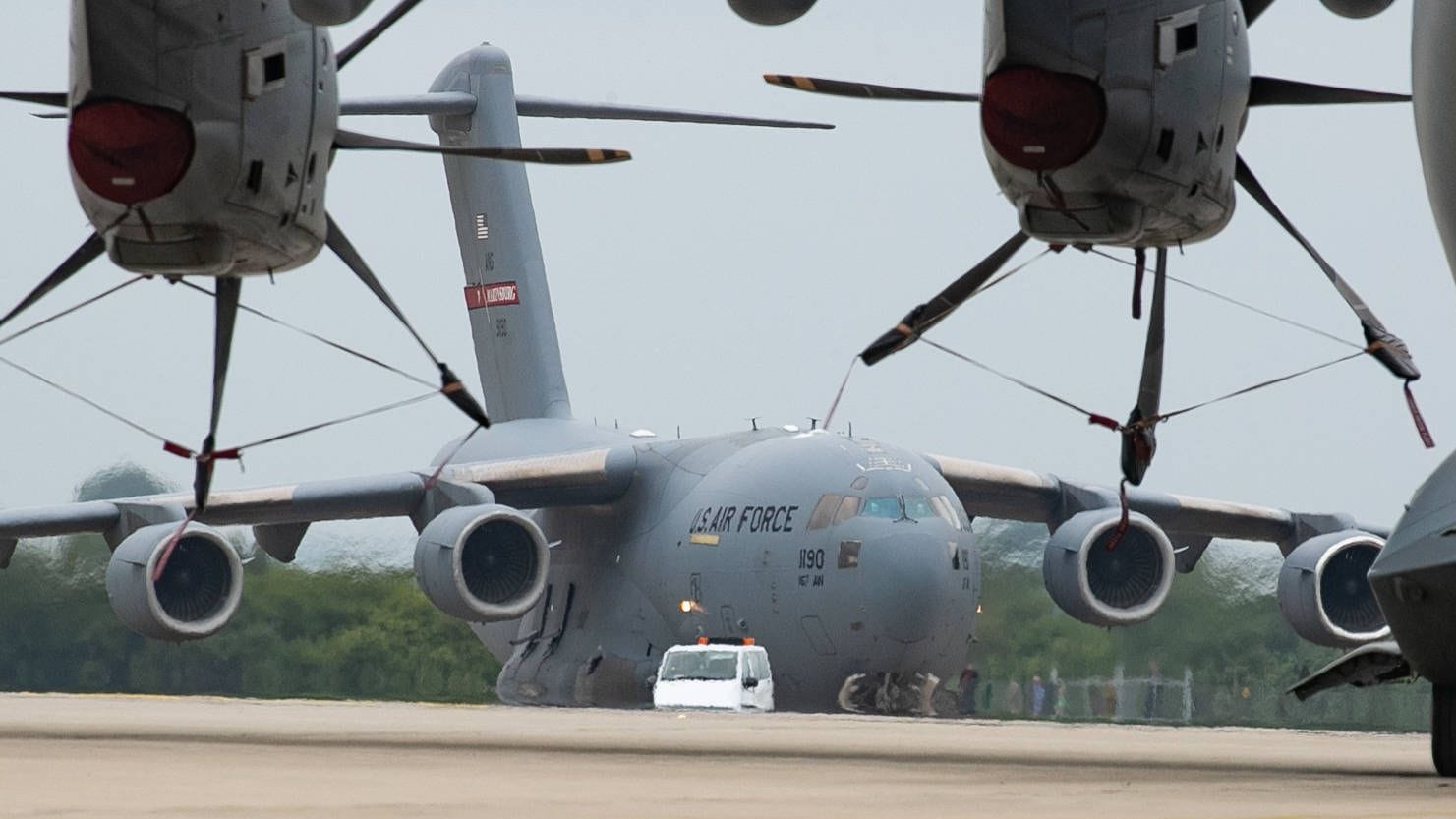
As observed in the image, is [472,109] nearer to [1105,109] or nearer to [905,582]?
[905,582]

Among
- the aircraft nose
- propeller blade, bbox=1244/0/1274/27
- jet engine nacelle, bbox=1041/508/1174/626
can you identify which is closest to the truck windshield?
the aircraft nose

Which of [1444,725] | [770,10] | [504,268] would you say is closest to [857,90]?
[770,10]

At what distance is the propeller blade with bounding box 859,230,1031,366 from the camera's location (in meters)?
9.27

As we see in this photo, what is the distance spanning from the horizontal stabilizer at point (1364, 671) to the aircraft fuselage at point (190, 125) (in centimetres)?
530

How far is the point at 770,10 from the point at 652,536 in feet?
46.0

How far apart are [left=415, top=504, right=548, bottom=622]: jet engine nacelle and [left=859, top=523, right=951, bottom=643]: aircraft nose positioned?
2.91 m

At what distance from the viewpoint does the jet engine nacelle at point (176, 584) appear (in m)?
17.1

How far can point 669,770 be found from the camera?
30.6 feet

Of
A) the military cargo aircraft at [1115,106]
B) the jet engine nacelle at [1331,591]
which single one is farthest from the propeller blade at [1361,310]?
the jet engine nacelle at [1331,591]

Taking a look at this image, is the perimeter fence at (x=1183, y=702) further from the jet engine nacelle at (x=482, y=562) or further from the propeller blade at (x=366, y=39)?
the propeller blade at (x=366, y=39)

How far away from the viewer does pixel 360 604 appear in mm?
24109

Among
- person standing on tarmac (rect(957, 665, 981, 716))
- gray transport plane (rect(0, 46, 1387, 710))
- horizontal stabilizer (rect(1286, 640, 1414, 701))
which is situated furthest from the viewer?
person standing on tarmac (rect(957, 665, 981, 716))

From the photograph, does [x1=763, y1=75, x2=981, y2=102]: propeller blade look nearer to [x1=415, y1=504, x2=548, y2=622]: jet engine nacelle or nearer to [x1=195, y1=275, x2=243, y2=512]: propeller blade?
[x1=195, y1=275, x2=243, y2=512]: propeller blade

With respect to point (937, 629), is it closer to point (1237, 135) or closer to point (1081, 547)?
point (1081, 547)
